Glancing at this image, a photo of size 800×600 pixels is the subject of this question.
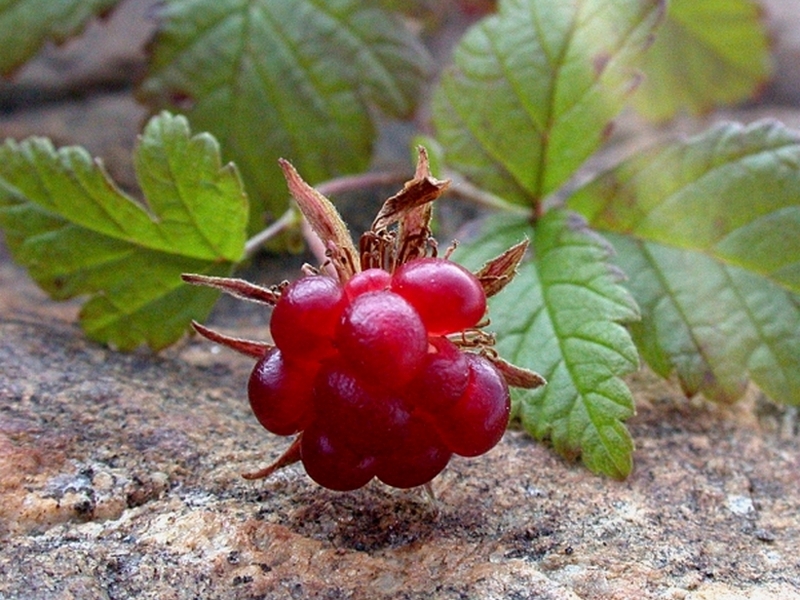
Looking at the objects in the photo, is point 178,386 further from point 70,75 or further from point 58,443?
point 70,75

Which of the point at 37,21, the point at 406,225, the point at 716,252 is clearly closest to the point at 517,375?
the point at 406,225

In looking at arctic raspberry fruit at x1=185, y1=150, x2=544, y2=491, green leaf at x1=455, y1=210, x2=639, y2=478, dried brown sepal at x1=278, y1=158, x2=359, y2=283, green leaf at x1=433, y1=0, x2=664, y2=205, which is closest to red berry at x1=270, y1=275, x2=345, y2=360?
arctic raspberry fruit at x1=185, y1=150, x2=544, y2=491

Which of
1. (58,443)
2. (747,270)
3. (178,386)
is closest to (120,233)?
(178,386)

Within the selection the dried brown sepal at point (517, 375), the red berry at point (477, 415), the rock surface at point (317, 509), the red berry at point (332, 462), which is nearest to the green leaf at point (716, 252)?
the rock surface at point (317, 509)

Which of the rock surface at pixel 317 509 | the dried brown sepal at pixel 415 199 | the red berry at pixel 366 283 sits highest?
the dried brown sepal at pixel 415 199

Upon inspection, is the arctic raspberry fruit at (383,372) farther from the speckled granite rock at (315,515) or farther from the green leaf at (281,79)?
the green leaf at (281,79)

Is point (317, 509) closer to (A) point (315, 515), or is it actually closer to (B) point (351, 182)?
(A) point (315, 515)
